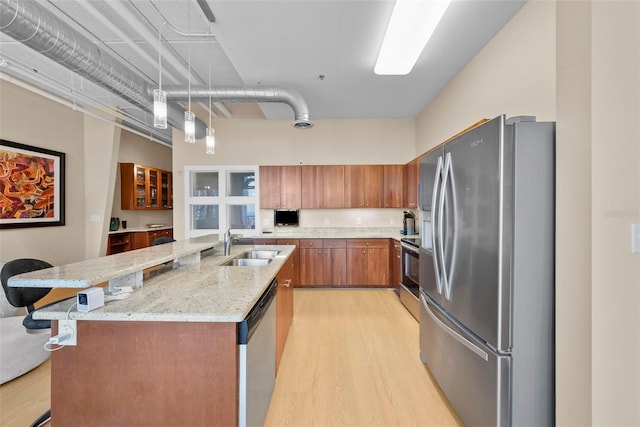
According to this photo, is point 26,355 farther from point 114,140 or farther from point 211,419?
point 114,140

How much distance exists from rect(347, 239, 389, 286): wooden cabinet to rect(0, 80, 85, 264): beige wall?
497 centimetres

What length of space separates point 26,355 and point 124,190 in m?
4.77

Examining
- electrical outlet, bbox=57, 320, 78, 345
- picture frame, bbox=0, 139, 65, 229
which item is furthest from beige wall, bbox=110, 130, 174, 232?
electrical outlet, bbox=57, 320, 78, 345

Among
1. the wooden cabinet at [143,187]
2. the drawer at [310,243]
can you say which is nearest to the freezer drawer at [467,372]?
the drawer at [310,243]

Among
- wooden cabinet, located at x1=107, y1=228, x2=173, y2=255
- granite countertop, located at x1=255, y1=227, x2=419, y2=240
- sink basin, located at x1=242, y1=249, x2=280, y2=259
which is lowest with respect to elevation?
wooden cabinet, located at x1=107, y1=228, x2=173, y2=255

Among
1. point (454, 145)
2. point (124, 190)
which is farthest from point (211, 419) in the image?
point (124, 190)

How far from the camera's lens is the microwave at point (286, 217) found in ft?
17.0

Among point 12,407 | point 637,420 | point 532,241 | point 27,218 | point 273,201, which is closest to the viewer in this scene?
point 637,420

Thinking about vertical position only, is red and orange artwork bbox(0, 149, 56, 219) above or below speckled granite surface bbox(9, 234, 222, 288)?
above

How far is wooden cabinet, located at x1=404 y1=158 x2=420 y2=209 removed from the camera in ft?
14.1

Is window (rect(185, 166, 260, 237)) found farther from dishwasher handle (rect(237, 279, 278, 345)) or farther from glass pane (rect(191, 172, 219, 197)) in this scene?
dishwasher handle (rect(237, 279, 278, 345))

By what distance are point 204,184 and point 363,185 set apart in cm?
315

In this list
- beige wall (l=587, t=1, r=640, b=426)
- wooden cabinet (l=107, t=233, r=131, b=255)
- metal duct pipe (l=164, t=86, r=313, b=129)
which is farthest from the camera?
wooden cabinet (l=107, t=233, r=131, b=255)

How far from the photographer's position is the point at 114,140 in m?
5.12
